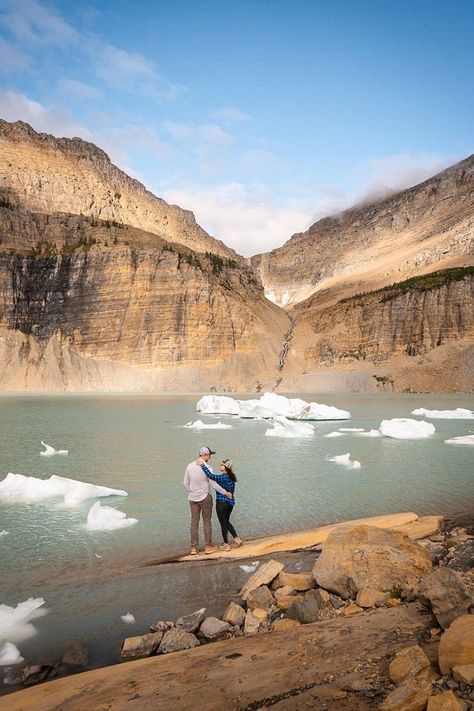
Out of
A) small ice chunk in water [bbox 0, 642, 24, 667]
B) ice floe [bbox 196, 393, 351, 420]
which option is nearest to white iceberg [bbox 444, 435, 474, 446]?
ice floe [bbox 196, 393, 351, 420]

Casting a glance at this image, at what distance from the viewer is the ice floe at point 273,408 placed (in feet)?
138

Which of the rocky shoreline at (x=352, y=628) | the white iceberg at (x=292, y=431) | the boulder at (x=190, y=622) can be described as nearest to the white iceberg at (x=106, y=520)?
the rocky shoreline at (x=352, y=628)

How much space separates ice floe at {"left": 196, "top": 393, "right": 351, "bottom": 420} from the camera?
138 ft

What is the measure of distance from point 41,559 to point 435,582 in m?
7.46

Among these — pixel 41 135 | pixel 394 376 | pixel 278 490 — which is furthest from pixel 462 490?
pixel 41 135

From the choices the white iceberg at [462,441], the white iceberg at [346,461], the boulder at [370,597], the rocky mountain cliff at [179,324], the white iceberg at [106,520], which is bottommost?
the white iceberg at [462,441]

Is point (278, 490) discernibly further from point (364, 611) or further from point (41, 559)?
point (364, 611)

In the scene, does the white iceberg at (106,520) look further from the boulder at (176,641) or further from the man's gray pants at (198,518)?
the boulder at (176,641)

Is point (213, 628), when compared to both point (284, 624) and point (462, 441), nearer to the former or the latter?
point (284, 624)

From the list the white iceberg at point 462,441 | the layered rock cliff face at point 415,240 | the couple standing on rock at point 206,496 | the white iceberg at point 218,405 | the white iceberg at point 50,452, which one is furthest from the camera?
the layered rock cliff face at point 415,240

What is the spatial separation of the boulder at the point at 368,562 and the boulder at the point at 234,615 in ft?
4.35

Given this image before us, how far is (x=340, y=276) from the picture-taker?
18712cm

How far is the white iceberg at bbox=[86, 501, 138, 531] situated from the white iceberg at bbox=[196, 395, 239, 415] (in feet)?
119

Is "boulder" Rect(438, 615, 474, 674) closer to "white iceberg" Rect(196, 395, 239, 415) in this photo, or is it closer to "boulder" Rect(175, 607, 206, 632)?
"boulder" Rect(175, 607, 206, 632)
